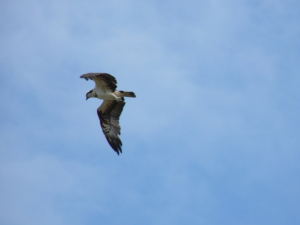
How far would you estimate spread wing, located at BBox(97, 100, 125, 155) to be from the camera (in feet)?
72.5

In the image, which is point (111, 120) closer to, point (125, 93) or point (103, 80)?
point (125, 93)

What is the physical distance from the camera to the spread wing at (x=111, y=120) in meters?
22.1

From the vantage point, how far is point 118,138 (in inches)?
874

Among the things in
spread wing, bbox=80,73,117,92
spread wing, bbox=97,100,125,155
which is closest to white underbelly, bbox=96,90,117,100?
spread wing, bbox=80,73,117,92

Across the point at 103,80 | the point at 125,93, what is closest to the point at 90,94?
the point at 103,80

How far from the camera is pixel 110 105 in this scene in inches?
870

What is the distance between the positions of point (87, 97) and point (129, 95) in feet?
6.85

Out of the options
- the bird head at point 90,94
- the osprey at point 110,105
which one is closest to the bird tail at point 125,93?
the osprey at point 110,105

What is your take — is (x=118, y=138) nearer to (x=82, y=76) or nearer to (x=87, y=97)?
(x=87, y=97)

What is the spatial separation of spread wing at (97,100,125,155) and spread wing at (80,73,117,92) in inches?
48.6

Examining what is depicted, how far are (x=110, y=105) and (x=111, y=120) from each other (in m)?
0.78

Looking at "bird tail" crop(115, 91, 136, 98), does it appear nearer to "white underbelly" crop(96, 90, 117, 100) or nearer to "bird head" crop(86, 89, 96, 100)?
"white underbelly" crop(96, 90, 117, 100)

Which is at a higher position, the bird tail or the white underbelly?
the bird tail

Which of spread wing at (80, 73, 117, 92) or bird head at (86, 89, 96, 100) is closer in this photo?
spread wing at (80, 73, 117, 92)
